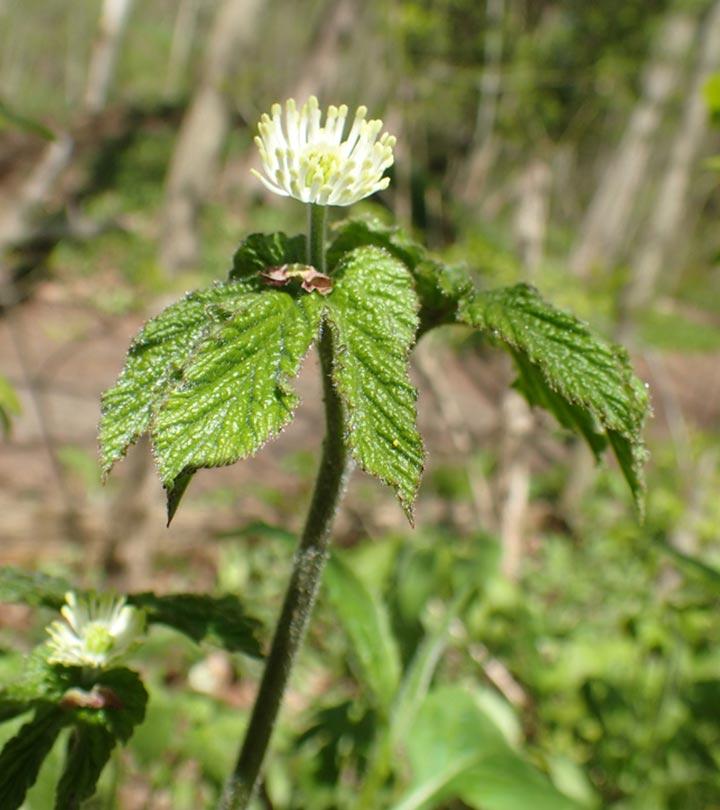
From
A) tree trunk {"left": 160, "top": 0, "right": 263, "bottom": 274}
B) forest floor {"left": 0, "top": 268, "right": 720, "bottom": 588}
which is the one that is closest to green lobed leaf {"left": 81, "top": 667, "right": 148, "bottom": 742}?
forest floor {"left": 0, "top": 268, "right": 720, "bottom": 588}

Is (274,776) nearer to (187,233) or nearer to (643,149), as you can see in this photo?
(187,233)

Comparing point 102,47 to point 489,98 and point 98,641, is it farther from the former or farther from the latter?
point 98,641

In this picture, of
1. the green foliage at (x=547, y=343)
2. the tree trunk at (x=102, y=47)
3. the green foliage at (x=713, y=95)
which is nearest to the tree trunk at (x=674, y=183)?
the green foliage at (x=713, y=95)

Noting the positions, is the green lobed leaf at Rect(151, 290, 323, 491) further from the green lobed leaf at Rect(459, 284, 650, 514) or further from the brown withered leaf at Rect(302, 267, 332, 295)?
the green lobed leaf at Rect(459, 284, 650, 514)

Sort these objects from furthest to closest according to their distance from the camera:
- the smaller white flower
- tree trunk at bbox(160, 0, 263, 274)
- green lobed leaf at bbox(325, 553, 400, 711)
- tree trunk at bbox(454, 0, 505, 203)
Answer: tree trunk at bbox(160, 0, 263, 274) → tree trunk at bbox(454, 0, 505, 203) → green lobed leaf at bbox(325, 553, 400, 711) → the smaller white flower

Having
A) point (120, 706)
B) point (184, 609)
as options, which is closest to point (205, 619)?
point (184, 609)
